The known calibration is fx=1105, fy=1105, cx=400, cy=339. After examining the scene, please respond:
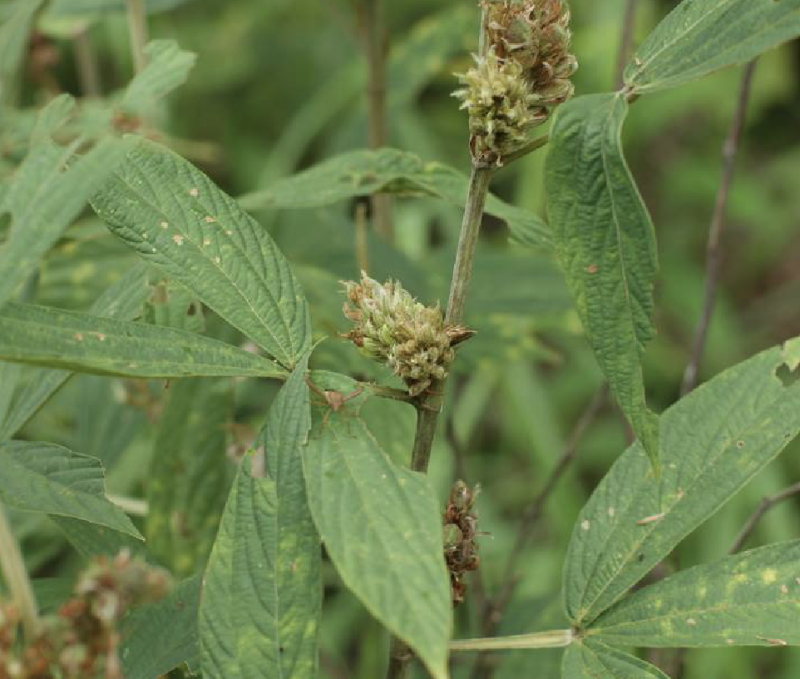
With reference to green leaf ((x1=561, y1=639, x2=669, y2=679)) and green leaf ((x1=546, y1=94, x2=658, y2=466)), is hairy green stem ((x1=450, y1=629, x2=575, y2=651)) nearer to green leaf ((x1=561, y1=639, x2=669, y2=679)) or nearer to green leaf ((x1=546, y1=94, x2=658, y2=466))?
green leaf ((x1=561, y1=639, x2=669, y2=679))

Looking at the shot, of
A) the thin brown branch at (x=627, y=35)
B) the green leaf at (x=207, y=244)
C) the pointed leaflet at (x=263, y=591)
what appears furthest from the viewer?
the thin brown branch at (x=627, y=35)

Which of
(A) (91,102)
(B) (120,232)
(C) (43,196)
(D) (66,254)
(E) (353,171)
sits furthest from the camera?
(A) (91,102)

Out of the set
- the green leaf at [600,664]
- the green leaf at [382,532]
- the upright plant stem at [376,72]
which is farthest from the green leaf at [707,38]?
the upright plant stem at [376,72]

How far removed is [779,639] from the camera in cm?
90

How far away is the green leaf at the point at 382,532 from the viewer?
0.74 m

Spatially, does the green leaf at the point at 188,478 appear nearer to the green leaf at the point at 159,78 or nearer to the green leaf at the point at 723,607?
the green leaf at the point at 159,78

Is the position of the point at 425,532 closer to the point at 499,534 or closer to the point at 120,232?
the point at 120,232

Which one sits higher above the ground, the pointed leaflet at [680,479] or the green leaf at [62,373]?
the green leaf at [62,373]

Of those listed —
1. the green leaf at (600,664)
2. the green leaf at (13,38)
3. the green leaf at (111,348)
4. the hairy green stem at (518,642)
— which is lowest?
the green leaf at (600,664)

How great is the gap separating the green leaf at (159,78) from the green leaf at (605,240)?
0.35 metres

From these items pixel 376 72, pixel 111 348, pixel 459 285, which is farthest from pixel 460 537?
pixel 376 72

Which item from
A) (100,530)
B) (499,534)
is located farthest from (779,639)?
(499,534)

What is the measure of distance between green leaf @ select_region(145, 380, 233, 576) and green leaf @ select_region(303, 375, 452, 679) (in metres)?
0.46

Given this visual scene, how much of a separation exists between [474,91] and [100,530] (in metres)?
0.55
